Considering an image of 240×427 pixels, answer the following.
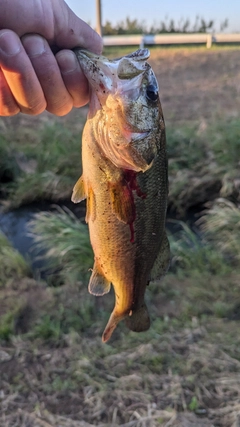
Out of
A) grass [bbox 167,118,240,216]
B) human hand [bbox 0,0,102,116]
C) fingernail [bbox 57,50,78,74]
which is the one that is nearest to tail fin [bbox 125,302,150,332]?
human hand [bbox 0,0,102,116]

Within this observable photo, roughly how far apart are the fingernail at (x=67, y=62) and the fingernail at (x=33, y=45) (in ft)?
0.22

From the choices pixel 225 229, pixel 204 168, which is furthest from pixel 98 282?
pixel 204 168

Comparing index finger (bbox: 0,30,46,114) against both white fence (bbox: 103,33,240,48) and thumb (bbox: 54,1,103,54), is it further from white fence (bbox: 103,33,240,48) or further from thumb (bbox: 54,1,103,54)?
white fence (bbox: 103,33,240,48)

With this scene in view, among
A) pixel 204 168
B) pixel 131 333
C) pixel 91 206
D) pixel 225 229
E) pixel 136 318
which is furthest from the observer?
pixel 204 168

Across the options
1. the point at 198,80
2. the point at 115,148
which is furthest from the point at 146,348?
the point at 198,80

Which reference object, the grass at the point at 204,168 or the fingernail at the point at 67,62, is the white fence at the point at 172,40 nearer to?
the grass at the point at 204,168

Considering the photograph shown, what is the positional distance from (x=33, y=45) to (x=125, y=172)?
0.52m

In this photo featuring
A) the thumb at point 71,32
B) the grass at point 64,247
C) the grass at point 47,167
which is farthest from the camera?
the grass at point 47,167

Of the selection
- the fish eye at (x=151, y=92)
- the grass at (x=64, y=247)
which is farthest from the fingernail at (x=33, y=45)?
the grass at (x=64, y=247)

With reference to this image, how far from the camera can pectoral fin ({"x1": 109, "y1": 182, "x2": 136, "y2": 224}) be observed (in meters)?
1.59

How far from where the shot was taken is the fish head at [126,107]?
1462mm

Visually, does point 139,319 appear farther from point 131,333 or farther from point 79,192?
point 131,333

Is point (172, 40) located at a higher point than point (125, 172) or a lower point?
lower

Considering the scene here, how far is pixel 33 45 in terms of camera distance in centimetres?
153
